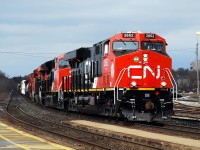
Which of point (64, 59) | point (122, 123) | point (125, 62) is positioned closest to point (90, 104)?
point (122, 123)

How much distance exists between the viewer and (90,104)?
916 inches

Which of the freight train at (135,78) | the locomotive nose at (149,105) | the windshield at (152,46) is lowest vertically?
the locomotive nose at (149,105)

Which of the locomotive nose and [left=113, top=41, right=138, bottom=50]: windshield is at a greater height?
[left=113, top=41, right=138, bottom=50]: windshield

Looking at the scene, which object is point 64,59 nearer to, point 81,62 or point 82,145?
point 81,62

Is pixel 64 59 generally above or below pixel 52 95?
above

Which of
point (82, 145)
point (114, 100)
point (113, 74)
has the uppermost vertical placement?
point (113, 74)

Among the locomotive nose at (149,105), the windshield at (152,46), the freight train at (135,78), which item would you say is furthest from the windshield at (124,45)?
the locomotive nose at (149,105)

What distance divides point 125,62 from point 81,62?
7.33 metres

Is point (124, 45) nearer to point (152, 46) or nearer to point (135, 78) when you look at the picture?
point (152, 46)

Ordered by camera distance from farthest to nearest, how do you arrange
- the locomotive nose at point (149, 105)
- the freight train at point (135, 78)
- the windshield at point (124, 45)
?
the windshield at point (124, 45), the freight train at point (135, 78), the locomotive nose at point (149, 105)

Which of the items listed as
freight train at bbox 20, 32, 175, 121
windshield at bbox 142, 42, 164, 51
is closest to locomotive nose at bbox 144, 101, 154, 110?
freight train at bbox 20, 32, 175, 121

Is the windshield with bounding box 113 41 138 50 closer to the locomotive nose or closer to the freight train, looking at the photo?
the freight train

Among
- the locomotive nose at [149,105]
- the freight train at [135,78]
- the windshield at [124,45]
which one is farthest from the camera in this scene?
the windshield at [124,45]

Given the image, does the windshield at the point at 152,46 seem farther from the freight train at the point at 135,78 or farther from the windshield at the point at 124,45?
the windshield at the point at 124,45
